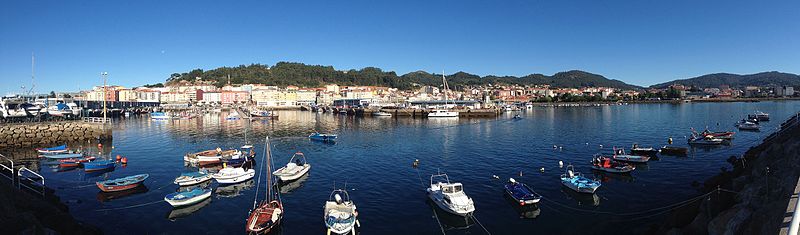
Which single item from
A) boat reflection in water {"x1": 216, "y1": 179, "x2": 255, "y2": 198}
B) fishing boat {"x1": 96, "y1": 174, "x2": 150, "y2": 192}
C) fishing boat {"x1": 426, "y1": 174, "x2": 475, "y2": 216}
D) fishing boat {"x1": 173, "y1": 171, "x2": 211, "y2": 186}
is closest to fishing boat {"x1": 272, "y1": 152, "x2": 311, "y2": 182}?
boat reflection in water {"x1": 216, "y1": 179, "x2": 255, "y2": 198}

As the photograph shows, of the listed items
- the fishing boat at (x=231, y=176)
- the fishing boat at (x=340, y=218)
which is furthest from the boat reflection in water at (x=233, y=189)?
the fishing boat at (x=340, y=218)

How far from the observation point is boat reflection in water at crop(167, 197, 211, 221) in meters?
18.9

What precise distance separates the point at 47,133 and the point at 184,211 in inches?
1396

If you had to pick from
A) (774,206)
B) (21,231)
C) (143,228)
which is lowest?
(143,228)

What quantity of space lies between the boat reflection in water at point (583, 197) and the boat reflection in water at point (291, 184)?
1486 cm

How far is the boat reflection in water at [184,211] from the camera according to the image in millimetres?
18852

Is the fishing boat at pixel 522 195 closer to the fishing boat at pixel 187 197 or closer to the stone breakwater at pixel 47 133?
the fishing boat at pixel 187 197

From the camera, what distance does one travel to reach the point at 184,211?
19562 mm

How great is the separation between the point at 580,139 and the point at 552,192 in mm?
24888

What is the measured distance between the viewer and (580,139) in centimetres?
4409

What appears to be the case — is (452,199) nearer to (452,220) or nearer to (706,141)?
(452,220)

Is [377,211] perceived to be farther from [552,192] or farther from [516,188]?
[552,192]

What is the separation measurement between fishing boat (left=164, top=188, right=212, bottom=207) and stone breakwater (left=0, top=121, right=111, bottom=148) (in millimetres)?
33134

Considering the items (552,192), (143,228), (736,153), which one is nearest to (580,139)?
(736,153)
